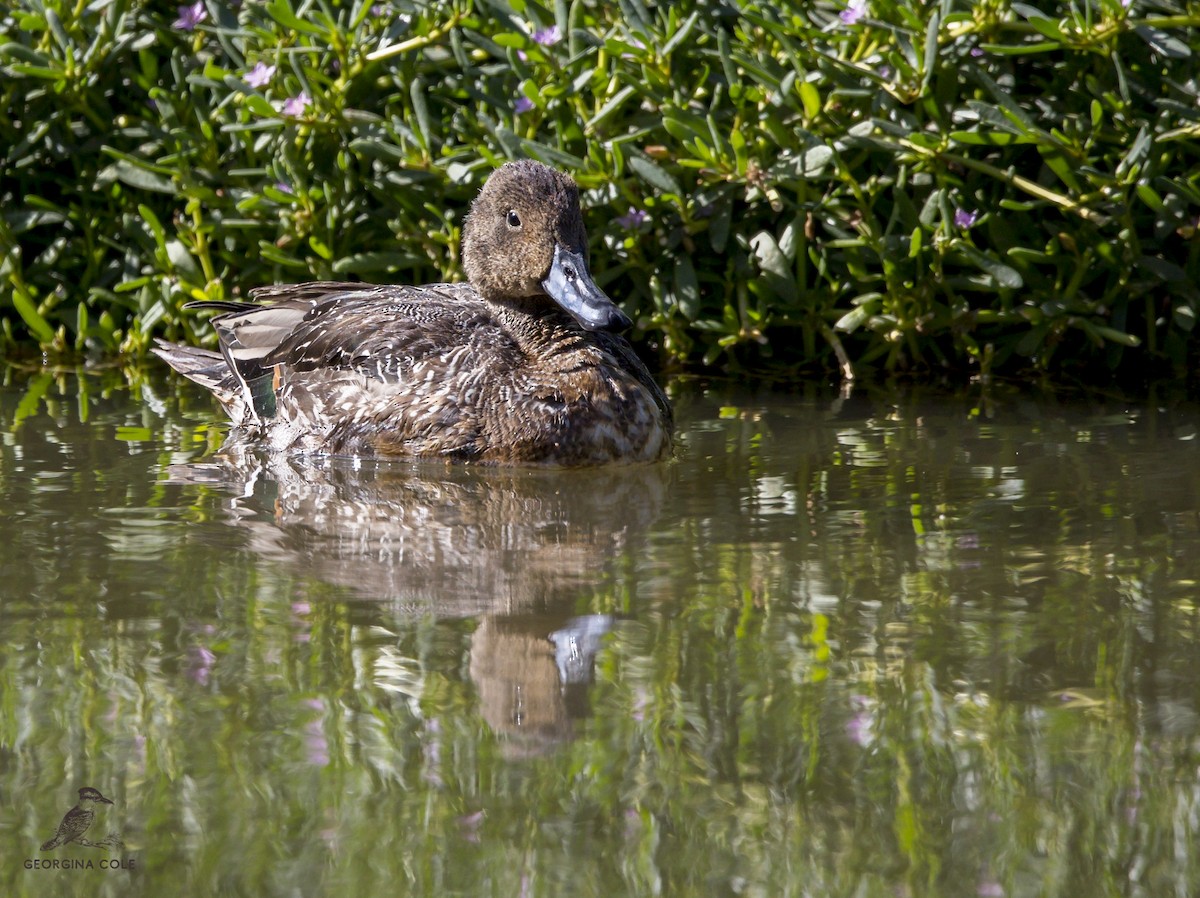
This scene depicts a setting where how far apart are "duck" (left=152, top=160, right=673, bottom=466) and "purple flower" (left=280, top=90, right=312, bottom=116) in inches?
39.4

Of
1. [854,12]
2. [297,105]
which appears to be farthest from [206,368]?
[854,12]

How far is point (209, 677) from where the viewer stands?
3602 millimetres

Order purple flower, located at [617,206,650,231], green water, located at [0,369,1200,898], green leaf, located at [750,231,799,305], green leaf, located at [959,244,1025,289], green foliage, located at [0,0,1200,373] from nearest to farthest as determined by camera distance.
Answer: green water, located at [0,369,1200,898], green foliage, located at [0,0,1200,373], green leaf, located at [959,244,1025,289], green leaf, located at [750,231,799,305], purple flower, located at [617,206,650,231]

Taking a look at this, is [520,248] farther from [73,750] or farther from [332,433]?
[73,750]

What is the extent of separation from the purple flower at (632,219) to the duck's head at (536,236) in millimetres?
995

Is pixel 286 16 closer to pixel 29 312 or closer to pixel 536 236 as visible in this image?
pixel 536 236

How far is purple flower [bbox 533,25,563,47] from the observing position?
696 cm

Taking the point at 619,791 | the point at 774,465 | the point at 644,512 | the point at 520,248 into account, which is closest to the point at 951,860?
the point at 619,791

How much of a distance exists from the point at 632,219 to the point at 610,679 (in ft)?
13.0

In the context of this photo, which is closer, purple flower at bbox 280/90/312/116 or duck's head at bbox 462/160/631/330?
duck's head at bbox 462/160/631/330

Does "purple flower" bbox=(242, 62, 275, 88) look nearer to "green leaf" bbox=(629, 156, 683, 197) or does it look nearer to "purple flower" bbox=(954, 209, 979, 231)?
"green leaf" bbox=(629, 156, 683, 197)

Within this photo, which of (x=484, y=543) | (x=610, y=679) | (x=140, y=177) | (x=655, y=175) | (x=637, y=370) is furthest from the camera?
(x=140, y=177)

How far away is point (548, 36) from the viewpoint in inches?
274

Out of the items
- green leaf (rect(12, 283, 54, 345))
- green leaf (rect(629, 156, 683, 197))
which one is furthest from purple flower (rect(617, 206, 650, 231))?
green leaf (rect(12, 283, 54, 345))
